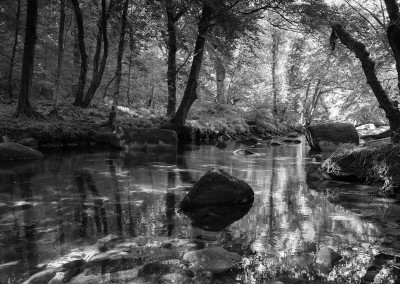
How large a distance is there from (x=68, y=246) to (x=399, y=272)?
3.48m

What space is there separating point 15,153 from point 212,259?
9.20 meters

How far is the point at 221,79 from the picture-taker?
25.9 metres

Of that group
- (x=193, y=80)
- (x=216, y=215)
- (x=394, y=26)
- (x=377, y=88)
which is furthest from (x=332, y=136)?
(x=216, y=215)

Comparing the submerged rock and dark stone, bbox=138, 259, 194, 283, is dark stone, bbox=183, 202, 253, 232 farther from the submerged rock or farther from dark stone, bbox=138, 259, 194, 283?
dark stone, bbox=138, 259, 194, 283

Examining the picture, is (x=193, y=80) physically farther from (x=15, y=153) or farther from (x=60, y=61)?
(x=15, y=153)

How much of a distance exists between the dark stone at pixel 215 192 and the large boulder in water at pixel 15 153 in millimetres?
7211

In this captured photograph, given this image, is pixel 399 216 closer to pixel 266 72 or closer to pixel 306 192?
pixel 306 192

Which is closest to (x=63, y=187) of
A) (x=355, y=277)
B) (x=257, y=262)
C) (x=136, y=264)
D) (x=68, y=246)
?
(x=68, y=246)

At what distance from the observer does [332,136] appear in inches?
637

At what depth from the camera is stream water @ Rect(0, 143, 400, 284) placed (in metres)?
3.47

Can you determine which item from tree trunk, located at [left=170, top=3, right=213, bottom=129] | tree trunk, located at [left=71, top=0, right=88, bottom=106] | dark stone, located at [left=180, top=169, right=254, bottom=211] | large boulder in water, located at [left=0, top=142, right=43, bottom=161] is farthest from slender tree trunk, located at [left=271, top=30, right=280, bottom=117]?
dark stone, located at [left=180, top=169, right=254, bottom=211]

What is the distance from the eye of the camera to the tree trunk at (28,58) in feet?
42.9

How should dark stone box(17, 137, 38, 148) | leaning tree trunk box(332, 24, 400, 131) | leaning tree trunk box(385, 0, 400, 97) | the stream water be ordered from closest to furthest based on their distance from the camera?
the stream water, leaning tree trunk box(385, 0, 400, 97), leaning tree trunk box(332, 24, 400, 131), dark stone box(17, 137, 38, 148)

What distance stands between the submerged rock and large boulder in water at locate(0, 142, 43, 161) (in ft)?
29.0
